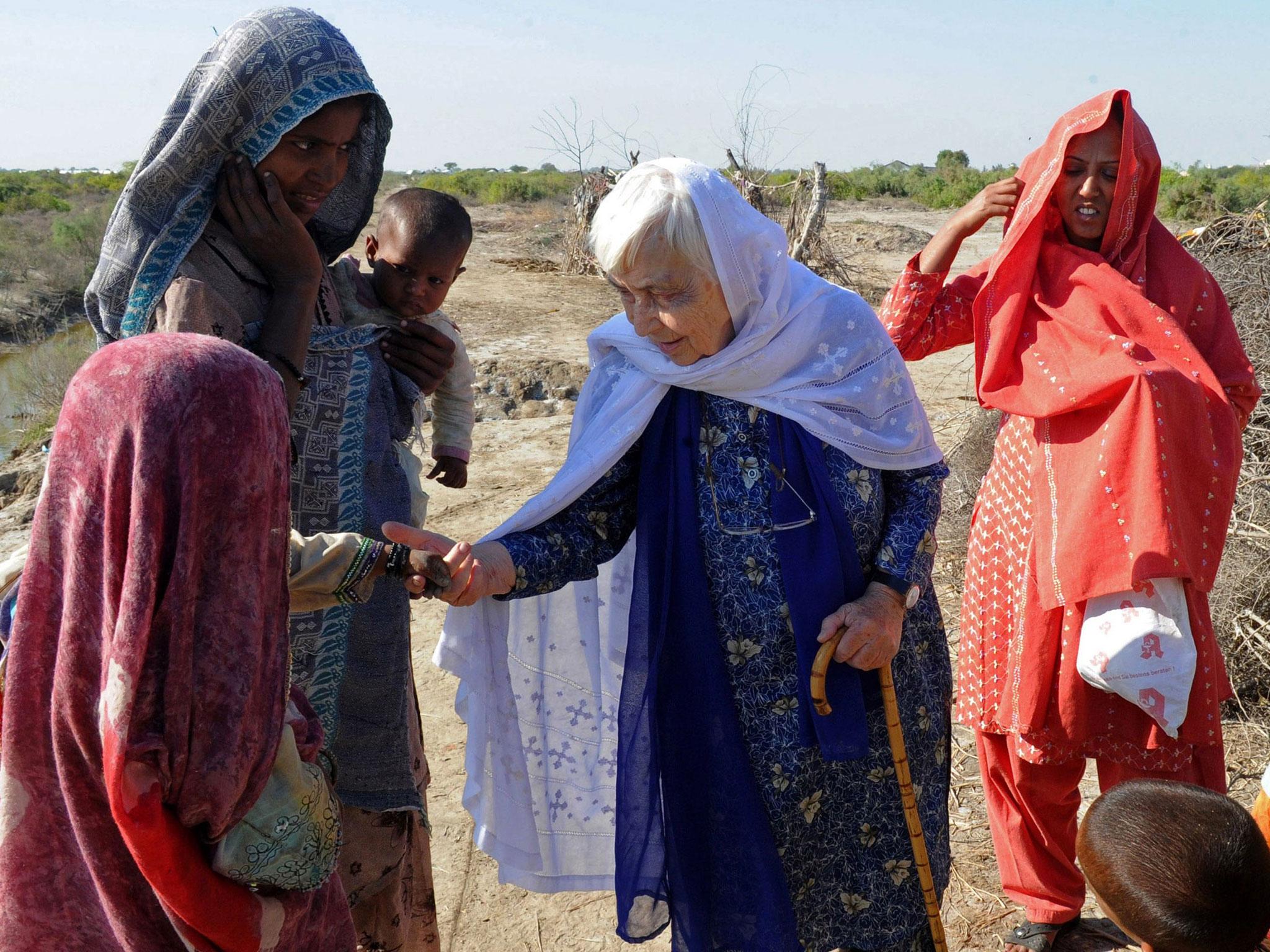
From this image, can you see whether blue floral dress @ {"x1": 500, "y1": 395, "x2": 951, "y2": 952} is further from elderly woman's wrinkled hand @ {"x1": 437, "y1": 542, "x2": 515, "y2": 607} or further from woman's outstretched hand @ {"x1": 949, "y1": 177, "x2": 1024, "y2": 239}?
woman's outstretched hand @ {"x1": 949, "y1": 177, "x2": 1024, "y2": 239}

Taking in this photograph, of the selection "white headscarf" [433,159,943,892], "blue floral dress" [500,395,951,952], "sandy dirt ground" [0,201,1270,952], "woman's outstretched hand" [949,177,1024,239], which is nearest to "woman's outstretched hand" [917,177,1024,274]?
"woman's outstretched hand" [949,177,1024,239]

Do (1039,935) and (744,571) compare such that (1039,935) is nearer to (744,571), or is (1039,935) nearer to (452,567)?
(744,571)

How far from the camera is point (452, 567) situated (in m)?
2.21

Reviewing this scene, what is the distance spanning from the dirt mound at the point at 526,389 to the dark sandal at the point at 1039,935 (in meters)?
6.55

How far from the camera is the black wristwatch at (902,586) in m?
2.39

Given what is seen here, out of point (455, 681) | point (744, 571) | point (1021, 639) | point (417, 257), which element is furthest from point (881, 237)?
point (744, 571)

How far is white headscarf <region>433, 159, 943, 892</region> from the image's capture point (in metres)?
2.37

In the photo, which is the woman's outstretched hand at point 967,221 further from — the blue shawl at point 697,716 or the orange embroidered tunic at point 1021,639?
the blue shawl at point 697,716

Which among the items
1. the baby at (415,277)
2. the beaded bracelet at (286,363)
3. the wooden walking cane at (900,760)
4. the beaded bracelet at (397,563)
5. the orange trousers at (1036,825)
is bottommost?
the orange trousers at (1036,825)

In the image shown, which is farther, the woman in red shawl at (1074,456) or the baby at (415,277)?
the woman in red shawl at (1074,456)

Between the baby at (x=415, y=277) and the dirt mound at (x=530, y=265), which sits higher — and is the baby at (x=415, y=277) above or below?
below

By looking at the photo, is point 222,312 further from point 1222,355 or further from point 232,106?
point 1222,355

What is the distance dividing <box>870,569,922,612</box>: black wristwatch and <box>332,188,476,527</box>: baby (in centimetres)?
101

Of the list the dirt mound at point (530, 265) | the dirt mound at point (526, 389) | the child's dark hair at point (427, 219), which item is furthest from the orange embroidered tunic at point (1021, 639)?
the dirt mound at point (530, 265)
